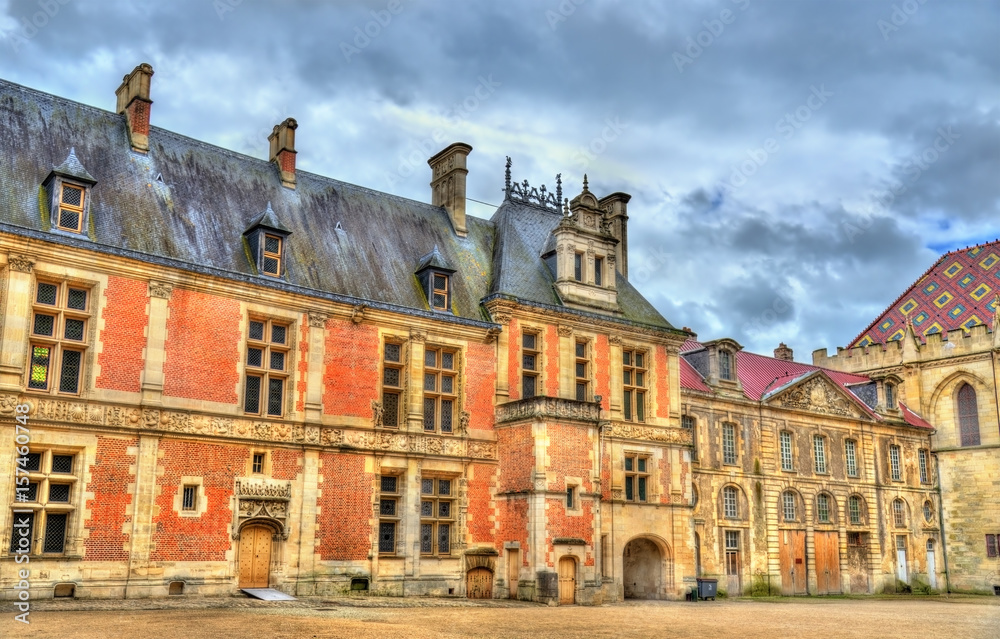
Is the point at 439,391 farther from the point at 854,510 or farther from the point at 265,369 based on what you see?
the point at 854,510

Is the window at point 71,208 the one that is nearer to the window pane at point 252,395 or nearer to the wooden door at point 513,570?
the window pane at point 252,395

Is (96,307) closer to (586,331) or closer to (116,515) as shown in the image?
(116,515)

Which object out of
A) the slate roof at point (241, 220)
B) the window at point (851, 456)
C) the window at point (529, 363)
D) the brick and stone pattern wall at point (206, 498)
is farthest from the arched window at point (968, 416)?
the brick and stone pattern wall at point (206, 498)

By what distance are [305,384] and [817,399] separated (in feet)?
76.9

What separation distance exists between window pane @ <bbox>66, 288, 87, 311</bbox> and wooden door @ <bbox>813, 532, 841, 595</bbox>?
28157 millimetres

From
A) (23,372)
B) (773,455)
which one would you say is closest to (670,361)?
(773,455)

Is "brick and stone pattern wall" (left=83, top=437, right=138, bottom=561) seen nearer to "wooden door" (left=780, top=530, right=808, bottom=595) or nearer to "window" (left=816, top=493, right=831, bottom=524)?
"wooden door" (left=780, top=530, right=808, bottom=595)

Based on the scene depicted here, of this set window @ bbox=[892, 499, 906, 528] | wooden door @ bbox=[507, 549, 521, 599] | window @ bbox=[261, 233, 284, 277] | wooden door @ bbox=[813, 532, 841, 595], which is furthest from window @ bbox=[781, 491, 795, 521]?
window @ bbox=[261, 233, 284, 277]

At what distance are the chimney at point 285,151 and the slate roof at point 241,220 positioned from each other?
26 cm

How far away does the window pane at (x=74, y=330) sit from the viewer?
20.3 metres

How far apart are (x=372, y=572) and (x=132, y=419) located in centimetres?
693

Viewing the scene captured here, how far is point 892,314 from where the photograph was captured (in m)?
47.5

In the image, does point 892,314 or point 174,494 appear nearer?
point 174,494

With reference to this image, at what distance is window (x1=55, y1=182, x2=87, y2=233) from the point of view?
20.6 metres
